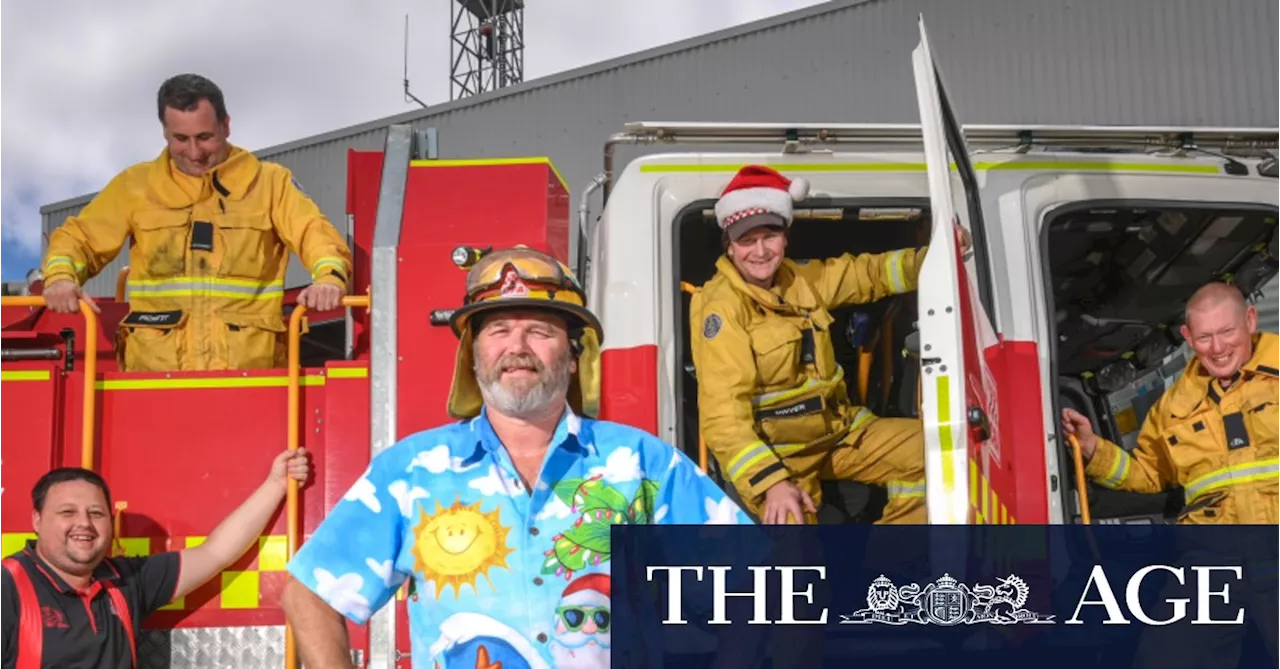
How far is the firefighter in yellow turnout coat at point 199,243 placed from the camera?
12.3ft

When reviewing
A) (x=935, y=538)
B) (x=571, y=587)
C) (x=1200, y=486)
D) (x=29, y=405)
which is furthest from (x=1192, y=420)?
(x=29, y=405)

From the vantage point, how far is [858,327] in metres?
4.17

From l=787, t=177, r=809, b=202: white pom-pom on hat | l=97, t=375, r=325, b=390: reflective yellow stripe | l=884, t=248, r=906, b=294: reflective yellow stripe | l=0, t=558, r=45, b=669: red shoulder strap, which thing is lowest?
l=0, t=558, r=45, b=669: red shoulder strap

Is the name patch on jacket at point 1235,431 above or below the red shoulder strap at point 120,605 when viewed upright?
above

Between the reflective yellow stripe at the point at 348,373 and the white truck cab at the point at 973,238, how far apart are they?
0.68 metres

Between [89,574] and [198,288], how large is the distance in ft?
3.44

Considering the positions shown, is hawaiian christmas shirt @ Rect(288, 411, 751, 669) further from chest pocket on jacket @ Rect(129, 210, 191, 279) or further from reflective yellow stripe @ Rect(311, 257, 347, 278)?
chest pocket on jacket @ Rect(129, 210, 191, 279)

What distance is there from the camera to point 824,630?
2.43 metres

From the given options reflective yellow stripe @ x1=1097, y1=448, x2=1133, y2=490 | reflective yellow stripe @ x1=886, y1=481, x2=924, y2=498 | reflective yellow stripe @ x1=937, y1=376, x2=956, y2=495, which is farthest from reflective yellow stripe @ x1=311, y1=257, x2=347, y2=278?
reflective yellow stripe @ x1=1097, y1=448, x2=1133, y2=490

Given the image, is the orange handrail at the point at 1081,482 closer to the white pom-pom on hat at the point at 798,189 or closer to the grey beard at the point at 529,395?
the white pom-pom on hat at the point at 798,189

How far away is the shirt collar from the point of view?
10.2ft

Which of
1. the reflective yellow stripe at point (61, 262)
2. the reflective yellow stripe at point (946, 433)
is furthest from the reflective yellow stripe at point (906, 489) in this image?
the reflective yellow stripe at point (61, 262)

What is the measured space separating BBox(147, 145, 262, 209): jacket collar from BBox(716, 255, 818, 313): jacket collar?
1.63 metres

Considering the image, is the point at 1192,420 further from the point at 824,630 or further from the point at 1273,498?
the point at 824,630
